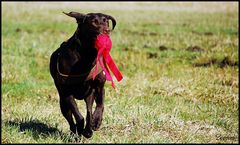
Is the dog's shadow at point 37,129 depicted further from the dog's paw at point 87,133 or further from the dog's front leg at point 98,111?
the dog's front leg at point 98,111

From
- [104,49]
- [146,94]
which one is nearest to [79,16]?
[104,49]

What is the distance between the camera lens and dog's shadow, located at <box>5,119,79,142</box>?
22.4 ft

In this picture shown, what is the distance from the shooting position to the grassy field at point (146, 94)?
7.20m

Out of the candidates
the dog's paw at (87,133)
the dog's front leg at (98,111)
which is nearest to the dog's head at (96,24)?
the dog's front leg at (98,111)

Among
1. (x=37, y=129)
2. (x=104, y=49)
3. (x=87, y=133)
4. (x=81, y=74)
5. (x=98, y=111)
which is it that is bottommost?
(x=37, y=129)

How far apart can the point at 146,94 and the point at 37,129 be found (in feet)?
11.2

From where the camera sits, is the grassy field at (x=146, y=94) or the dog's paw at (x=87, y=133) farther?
the grassy field at (x=146, y=94)

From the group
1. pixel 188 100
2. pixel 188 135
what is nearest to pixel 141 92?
pixel 188 100

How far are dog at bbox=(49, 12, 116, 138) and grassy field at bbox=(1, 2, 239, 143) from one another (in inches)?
12.0

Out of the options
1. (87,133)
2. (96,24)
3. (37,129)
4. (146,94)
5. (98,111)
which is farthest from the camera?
(146,94)

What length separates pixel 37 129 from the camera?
7.41 meters

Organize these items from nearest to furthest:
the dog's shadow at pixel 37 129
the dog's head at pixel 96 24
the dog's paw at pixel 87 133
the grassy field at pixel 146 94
Result: the dog's head at pixel 96 24 → the dog's paw at pixel 87 133 → the dog's shadow at pixel 37 129 → the grassy field at pixel 146 94

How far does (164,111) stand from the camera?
8703 mm

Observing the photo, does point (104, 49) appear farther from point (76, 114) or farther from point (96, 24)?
point (76, 114)
